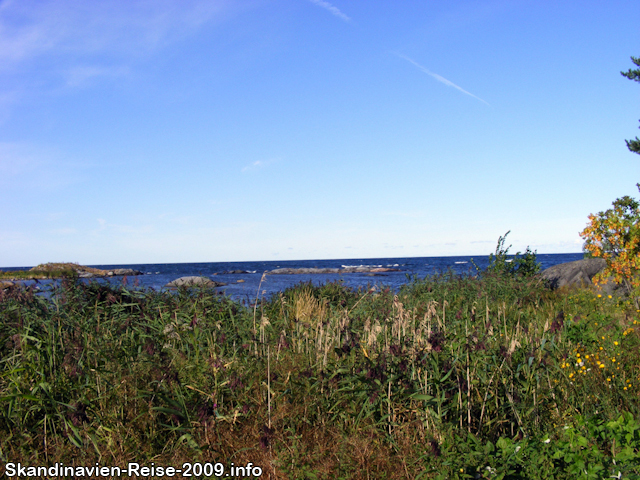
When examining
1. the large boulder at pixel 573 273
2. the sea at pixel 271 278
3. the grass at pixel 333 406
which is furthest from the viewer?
the large boulder at pixel 573 273

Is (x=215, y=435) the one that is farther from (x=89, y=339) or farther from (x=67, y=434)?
(x=89, y=339)

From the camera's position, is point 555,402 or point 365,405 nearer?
point 365,405

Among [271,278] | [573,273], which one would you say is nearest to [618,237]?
[573,273]

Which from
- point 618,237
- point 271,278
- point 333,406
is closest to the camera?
point 333,406

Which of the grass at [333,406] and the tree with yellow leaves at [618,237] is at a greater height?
the tree with yellow leaves at [618,237]

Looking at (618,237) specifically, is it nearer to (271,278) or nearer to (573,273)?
(573,273)

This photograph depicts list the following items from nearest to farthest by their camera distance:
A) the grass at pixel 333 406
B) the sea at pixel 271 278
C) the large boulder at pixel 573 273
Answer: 1. the grass at pixel 333 406
2. the sea at pixel 271 278
3. the large boulder at pixel 573 273

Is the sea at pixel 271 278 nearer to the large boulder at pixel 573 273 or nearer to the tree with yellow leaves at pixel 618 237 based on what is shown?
the large boulder at pixel 573 273

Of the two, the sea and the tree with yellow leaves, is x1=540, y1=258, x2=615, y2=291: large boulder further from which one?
the tree with yellow leaves

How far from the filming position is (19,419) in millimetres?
3500

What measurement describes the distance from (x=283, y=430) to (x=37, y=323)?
10.1 ft

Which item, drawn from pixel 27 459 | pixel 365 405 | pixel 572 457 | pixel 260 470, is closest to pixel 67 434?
pixel 27 459

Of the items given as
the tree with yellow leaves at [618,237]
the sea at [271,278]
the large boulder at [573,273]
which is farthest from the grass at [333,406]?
the large boulder at [573,273]

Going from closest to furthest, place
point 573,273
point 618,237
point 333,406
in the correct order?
1. point 333,406
2. point 618,237
3. point 573,273
